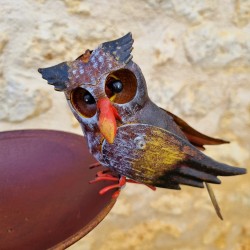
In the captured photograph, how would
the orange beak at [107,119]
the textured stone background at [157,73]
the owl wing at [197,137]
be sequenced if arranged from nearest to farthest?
the orange beak at [107,119] < the owl wing at [197,137] < the textured stone background at [157,73]

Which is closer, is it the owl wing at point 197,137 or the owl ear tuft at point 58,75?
the owl ear tuft at point 58,75

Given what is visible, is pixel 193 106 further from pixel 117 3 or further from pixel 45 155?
pixel 45 155

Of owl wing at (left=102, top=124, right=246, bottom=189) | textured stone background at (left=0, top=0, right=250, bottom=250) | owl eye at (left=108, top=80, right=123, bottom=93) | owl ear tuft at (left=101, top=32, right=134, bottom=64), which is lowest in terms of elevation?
textured stone background at (left=0, top=0, right=250, bottom=250)

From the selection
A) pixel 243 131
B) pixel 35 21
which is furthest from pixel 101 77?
pixel 243 131

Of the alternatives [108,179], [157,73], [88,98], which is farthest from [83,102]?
[157,73]

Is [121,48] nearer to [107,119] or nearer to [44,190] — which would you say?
[107,119]

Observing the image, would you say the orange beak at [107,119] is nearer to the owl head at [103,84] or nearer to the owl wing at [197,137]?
the owl head at [103,84]

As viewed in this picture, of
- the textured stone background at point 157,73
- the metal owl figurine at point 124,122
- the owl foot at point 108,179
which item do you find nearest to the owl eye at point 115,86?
the metal owl figurine at point 124,122

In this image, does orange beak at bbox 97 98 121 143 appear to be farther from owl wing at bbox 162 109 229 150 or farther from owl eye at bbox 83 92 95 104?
owl wing at bbox 162 109 229 150

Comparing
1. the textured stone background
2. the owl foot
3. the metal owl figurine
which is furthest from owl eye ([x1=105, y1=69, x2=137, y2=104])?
the textured stone background
